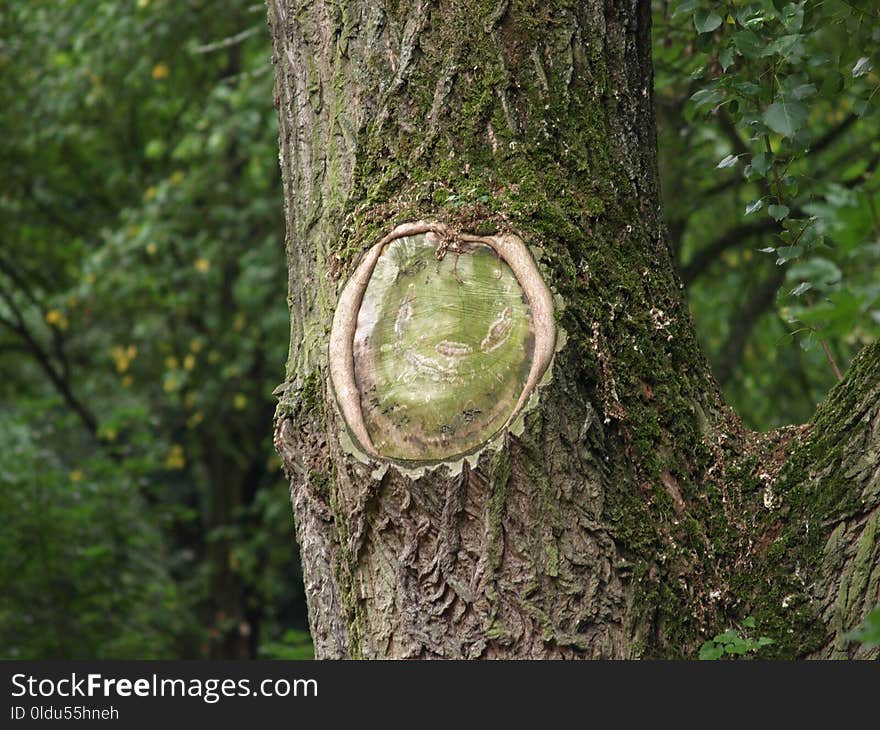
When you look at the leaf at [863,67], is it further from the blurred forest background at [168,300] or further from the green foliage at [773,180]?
the blurred forest background at [168,300]

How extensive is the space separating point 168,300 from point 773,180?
6.44m

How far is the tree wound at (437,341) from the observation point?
2.06 m

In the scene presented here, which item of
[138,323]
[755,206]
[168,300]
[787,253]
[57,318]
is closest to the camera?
[787,253]

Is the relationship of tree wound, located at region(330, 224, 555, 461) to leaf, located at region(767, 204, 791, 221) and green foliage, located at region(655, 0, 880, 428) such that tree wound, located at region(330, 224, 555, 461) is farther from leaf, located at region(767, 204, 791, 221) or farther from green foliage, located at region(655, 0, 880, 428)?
leaf, located at region(767, 204, 791, 221)

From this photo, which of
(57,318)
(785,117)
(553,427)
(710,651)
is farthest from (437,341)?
(57,318)

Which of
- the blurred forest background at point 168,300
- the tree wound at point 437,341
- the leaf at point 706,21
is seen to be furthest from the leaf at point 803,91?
the blurred forest background at point 168,300

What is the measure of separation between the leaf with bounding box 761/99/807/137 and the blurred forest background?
1948mm

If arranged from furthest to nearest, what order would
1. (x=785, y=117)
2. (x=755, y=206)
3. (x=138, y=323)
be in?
(x=138, y=323) → (x=755, y=206) → (x=785, y=117)

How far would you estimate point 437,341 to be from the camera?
6.92 feet

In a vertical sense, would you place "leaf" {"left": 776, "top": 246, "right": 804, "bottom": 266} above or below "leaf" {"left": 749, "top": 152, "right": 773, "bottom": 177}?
below

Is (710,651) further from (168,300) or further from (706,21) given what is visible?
(168,300)

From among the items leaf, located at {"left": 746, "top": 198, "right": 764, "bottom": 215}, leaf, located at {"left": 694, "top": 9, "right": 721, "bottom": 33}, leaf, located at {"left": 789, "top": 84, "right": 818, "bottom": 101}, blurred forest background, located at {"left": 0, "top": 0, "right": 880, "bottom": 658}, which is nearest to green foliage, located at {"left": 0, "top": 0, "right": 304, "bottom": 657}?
blurred forest background, located at {"left": 0, "top": 0, "right": 880, "bottom": 658}

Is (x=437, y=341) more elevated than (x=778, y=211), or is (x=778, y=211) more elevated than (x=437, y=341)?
(x=778, y=211)

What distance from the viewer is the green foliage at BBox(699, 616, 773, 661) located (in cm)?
212
